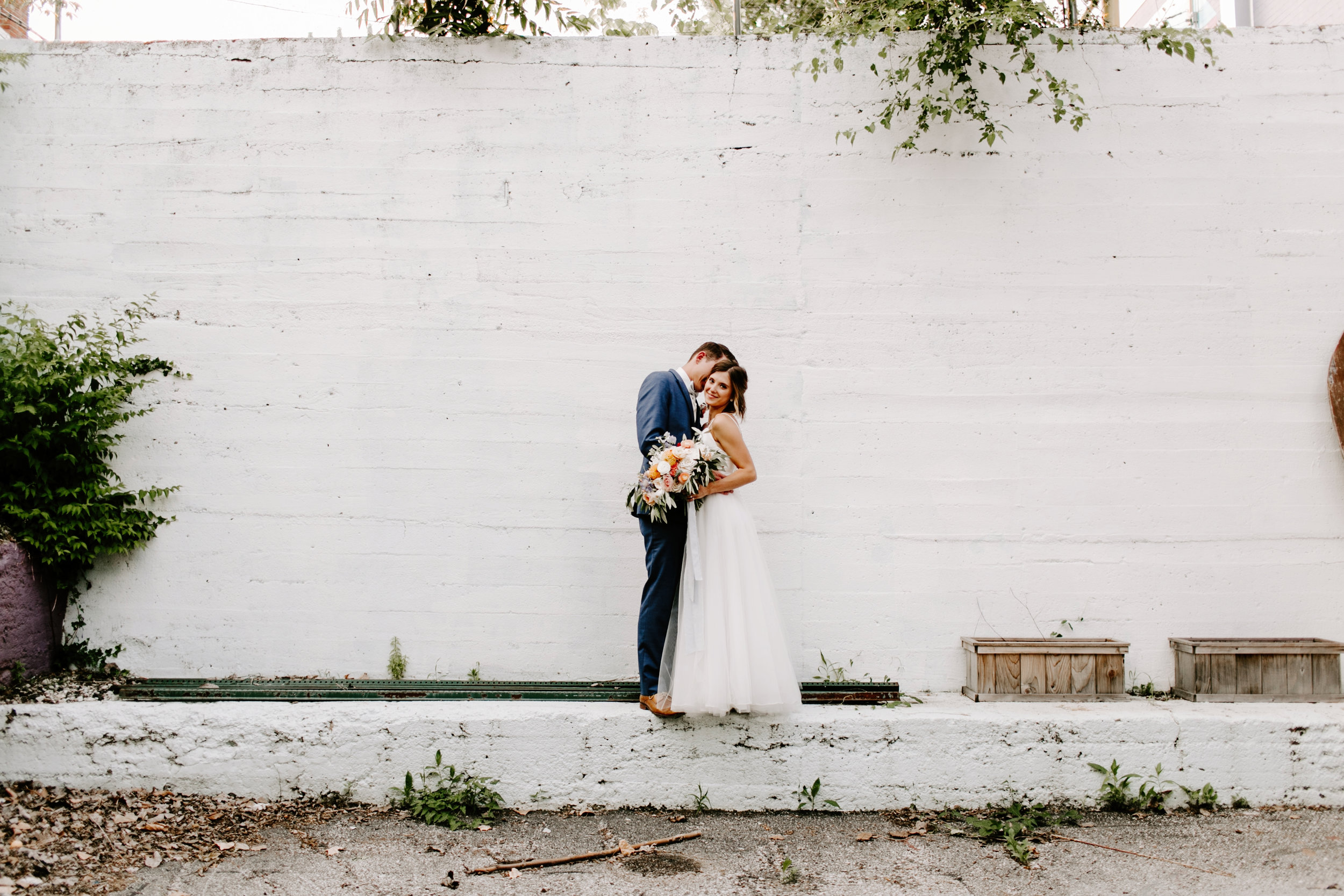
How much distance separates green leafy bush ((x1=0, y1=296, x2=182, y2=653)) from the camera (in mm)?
4387

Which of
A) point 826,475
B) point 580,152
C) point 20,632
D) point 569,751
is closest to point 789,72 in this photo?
point 580,152

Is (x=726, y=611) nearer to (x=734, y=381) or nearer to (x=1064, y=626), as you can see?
(x=734, y=381)

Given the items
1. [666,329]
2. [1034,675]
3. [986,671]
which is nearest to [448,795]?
[666,329]

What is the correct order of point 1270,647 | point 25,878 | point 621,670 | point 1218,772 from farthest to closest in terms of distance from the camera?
point 621,670 < point 1270,647 < point 1218,772 < point 25,878

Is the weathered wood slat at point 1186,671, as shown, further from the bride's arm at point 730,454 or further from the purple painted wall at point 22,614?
the purple painted wall at point 22,614

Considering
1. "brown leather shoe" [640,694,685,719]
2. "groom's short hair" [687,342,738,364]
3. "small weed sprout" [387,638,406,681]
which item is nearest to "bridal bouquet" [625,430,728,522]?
"groom's short hair" [687,342,738,364]

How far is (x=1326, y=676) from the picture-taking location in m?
4.37

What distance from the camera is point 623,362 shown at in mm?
4746

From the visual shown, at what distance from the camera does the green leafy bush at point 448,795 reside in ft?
13.1

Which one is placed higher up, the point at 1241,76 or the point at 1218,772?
the point at 1241,76

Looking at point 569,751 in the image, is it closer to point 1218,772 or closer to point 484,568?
point 484,568

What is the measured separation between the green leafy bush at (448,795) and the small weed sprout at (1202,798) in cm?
317

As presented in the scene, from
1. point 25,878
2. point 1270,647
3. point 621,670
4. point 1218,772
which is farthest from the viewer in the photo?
point 621,670

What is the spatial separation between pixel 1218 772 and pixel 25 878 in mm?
5000
